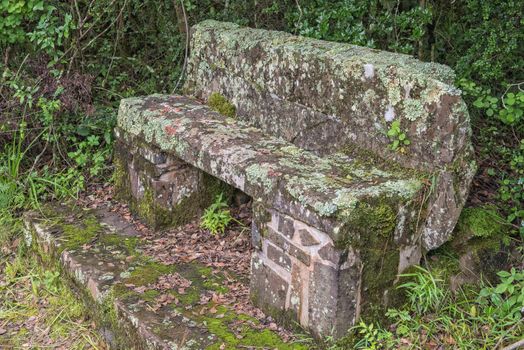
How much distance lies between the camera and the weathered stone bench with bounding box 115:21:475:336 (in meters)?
3.32

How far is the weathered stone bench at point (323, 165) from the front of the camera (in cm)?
332

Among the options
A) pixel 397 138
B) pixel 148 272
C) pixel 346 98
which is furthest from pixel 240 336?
pixel 346 98

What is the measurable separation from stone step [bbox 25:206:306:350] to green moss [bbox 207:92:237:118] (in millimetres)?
1120

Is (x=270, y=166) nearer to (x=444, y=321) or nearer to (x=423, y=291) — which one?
(x=423, y=291)

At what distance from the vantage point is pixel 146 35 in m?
6.54

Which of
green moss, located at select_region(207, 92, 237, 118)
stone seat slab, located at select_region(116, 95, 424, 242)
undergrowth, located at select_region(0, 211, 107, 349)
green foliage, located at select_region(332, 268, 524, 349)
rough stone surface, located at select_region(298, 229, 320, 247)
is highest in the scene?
green moss, located at select_region(207, 92, 237, 118)

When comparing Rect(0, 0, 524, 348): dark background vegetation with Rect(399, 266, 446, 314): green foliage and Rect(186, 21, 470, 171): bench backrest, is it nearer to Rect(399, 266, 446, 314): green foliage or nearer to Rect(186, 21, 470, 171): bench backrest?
Rect(186, 21, 470, 171): bench backrest

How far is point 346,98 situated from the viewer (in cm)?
392

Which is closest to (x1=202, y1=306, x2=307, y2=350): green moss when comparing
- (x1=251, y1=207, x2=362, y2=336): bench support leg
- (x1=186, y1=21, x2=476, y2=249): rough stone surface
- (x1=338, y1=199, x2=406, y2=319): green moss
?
(x1=251, y1=207, x2=362, y2=336): bench support leg

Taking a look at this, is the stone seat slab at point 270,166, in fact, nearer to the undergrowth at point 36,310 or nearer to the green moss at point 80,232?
the green moss at point 80,232

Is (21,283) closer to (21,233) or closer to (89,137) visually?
(21,233)

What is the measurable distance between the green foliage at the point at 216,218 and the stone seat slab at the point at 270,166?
572mm

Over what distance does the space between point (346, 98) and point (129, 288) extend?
1.81m

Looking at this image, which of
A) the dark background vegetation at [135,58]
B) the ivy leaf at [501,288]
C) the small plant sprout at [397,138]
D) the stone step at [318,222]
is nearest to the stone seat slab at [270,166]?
the stone step at [318,222]
